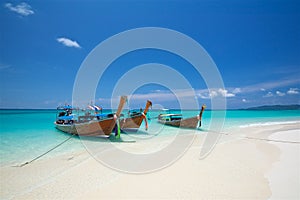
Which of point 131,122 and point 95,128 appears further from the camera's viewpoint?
point 131,122

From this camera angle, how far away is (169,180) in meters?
4.45

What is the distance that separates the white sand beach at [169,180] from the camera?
3.80 metres

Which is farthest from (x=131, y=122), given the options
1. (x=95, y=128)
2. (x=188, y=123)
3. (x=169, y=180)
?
(x=169, y=180)

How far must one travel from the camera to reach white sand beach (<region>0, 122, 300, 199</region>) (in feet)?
12.5

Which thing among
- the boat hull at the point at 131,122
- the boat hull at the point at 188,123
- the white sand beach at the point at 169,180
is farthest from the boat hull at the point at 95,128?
the boat hull at the point at 188,123

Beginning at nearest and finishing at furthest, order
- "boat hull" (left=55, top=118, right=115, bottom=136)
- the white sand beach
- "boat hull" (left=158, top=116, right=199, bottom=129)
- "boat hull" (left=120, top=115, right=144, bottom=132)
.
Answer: the white sand beach < "boat hull" (left=55, top=118, right=115, bottom=136) < "boat hull" (left=120, top=115, right=144, bottom=132) < "boat hull" (left=158, top=116, right=199, bottom=129)

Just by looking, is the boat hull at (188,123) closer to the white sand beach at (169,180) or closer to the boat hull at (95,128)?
the boat hull at (95,128)

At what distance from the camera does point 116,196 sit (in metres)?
3.75

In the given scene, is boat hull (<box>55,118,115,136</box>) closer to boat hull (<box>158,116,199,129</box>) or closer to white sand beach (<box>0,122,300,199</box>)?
white sand beach (<box>0,122,300,199</box>)

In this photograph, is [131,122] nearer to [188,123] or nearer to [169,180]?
[188,123]

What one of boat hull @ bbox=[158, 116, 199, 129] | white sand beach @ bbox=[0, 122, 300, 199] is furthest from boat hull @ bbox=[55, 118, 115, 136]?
boat hull @ bbox=[158, 116, 199, 129]

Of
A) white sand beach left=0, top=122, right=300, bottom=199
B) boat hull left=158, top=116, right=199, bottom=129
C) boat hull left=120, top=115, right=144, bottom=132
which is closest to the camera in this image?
white sand beach left=0, top=122, right=300, bottom=199

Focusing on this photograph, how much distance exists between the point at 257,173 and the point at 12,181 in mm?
7343

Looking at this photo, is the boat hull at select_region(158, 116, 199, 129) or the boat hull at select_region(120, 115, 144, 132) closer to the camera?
the boat hull at select_region(120, 115, 144, 132)
